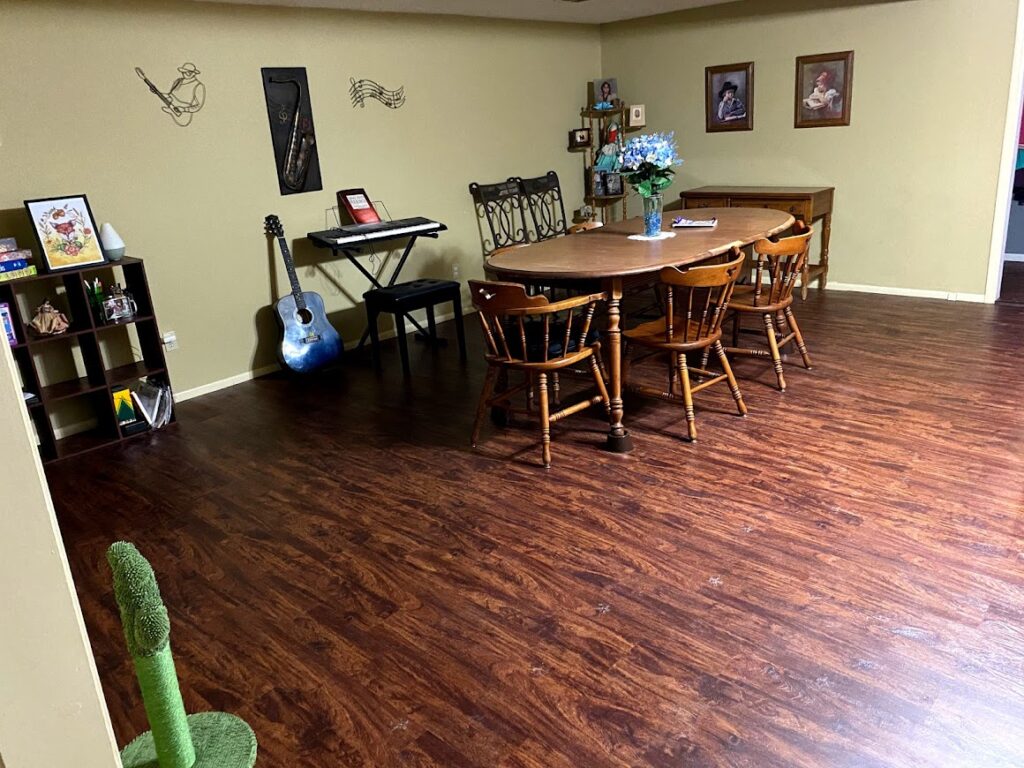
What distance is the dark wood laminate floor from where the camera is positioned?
6.28ft

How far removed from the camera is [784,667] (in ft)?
6.78

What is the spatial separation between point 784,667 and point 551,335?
1.96m

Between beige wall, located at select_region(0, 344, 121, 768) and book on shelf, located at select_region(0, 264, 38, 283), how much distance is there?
3379mm

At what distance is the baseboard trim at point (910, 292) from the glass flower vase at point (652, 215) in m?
2.58

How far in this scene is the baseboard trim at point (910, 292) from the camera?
5426 mm

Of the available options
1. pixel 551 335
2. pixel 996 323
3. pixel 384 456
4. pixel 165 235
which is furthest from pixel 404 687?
pixel 996 323

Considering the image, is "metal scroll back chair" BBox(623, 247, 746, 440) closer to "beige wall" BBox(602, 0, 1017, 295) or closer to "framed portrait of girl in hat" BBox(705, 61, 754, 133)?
"beige wall" BBox(602, 0, 1017, 295)

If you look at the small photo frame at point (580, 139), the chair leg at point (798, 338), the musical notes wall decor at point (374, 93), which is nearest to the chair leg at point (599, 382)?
the chair leg at point (798, 338)

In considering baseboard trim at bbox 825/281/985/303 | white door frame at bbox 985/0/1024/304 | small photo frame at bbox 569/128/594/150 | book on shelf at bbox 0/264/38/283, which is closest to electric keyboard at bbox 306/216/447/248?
book on shelf at bbox 0/264/38/283

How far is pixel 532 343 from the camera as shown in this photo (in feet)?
11.7

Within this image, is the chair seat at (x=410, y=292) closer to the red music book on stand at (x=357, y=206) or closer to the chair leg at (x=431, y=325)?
the chair leg at (x=431, y=325)

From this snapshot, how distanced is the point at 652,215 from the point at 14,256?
3096 mm

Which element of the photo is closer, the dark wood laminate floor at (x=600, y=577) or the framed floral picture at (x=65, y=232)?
the dark wood laminate floor at (x=600, y=577)

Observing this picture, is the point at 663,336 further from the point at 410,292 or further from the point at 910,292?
the point at 910,292
